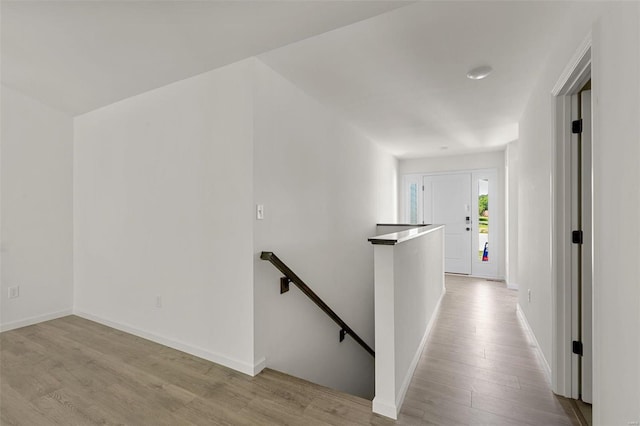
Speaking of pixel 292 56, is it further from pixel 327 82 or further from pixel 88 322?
pixel 88 322

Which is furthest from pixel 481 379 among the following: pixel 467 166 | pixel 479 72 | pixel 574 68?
pixel 467 166

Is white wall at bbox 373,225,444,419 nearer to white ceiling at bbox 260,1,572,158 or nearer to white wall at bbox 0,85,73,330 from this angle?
white ceiling at bbox 260,1,572,158

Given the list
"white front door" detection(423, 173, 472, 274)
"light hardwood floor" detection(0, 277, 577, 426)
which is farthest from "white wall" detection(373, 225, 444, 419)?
"white front door" detection(423, 173, 472, 274)

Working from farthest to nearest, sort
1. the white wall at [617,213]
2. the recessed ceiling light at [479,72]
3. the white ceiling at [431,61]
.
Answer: the recessed ceiling light at [479,72] < the white ceiling at [431,61] < the white wall at [617,213]

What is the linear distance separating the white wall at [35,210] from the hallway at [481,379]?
12.9 feet

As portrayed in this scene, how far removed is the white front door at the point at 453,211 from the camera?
6.15 meters

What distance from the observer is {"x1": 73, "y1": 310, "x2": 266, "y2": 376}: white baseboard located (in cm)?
225

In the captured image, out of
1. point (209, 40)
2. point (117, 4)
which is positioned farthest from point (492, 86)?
point (117, 4)

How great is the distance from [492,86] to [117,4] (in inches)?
122

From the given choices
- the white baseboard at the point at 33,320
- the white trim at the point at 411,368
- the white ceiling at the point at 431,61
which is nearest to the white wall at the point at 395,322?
the white trim at the point at 411,368

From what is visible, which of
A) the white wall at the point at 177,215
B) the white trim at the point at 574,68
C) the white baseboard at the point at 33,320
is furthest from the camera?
the white baseboard at the point at 33,320

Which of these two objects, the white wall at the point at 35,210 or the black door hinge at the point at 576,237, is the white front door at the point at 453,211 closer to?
the black door hinge at the point at 576,237

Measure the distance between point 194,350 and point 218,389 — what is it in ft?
2.02

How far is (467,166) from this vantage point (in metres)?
6.10
